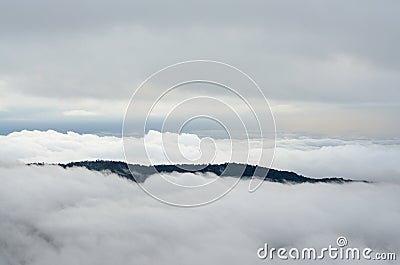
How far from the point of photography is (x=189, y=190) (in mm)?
187125

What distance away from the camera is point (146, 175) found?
15088 centimetres

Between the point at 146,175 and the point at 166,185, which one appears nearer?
the point at 146,175

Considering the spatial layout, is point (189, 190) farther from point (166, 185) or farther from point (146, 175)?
point (146, 175)

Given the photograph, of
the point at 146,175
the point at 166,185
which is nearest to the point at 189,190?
the point at 166,185

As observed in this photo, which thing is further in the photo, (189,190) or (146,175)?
(189,190)

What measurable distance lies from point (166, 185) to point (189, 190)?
1166 cm

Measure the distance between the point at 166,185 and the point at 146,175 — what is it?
2961 centimetres

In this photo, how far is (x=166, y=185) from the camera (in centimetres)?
17950

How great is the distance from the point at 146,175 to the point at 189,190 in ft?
129
